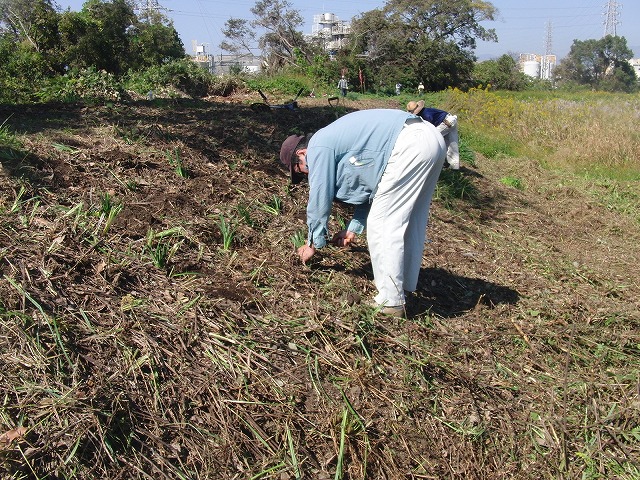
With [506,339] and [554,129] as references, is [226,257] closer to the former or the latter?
[506,339]

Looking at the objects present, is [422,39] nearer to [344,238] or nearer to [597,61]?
[344,238]

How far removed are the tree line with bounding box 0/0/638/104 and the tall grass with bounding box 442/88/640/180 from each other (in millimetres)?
8691

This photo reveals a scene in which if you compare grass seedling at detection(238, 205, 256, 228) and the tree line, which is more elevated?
the tree line

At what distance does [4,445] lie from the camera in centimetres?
259

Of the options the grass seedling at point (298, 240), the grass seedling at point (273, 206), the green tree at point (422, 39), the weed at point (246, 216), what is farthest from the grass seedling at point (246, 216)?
the green tree at point (422, 39)

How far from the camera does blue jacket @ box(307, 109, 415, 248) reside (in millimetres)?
3631

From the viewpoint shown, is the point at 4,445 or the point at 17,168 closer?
the point at 4,445

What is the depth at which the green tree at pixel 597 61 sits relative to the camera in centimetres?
6469

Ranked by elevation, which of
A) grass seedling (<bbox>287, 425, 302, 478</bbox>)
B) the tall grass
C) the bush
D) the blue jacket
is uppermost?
the bush

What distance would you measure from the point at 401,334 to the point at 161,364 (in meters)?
1.55

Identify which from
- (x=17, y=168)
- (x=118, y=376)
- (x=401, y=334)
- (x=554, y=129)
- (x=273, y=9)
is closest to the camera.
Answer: (x=118, y=376)

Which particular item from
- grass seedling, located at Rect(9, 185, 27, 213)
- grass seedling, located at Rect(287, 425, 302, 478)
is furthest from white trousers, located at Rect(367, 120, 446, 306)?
grass seedling, located at Rect(9, 185, 27, 213)

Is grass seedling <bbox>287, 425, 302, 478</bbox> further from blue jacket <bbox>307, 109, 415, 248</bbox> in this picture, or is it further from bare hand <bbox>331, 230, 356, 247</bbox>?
bare hand <bbox>331, 230, 356, 247</bbox>

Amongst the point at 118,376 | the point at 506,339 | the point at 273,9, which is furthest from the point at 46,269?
the point at 273,9
